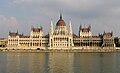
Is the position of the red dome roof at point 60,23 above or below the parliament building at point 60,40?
above

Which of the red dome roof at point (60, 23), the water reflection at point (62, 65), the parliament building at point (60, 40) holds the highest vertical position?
the red dome roof at point (60, 23)

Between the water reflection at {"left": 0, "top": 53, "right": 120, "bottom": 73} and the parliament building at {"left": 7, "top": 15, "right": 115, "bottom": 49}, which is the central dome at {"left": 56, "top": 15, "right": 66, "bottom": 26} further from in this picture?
the water reflection at {"left": 0, "top": 53, "right": 120, "bottom": 73}

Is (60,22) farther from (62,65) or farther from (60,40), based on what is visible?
(62,65)

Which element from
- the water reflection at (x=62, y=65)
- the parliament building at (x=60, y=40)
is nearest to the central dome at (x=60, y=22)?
the parliament building at (x=60, y=40)

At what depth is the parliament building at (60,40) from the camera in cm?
12562

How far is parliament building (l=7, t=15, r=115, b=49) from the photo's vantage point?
126 meters

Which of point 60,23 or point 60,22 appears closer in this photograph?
point 60,23

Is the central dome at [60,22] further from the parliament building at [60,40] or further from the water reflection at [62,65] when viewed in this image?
the water reflection at [62,65]

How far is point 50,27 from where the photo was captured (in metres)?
131

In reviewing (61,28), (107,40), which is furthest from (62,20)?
(107,40)

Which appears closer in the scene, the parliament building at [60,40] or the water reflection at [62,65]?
the water reflection at [62,65]

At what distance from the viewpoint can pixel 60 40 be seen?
4995 inches

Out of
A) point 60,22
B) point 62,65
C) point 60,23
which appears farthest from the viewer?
point 60,22

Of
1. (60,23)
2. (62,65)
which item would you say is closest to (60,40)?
(60,23)
